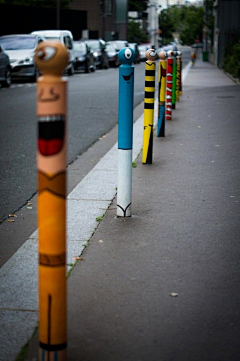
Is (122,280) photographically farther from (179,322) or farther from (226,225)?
(226,225)

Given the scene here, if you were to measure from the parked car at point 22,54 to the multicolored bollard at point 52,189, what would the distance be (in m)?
24.1

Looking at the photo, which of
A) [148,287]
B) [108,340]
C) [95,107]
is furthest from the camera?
[95,107]

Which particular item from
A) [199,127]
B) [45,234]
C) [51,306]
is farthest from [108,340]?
[199,127]

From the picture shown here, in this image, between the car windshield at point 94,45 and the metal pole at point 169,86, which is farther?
the car windshield at point 94,45

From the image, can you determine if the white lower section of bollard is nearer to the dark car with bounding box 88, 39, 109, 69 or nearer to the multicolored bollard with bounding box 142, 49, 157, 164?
the multicolored bollard with bounding box 142, 49, 157, 164

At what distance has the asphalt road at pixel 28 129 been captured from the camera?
7.06 metres

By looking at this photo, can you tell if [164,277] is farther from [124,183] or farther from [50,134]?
[50,134]

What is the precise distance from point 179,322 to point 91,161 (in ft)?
17.3

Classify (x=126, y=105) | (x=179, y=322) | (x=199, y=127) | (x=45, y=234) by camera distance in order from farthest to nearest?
(x=199, y=127) → (x=126, y=105) → (x=179, y=322) → (x=45, y=234)

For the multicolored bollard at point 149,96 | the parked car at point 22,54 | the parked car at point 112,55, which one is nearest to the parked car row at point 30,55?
the parked car at point 22,54

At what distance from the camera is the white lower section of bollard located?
552 cm

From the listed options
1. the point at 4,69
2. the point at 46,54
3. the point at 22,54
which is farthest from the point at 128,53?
the point at 22,54

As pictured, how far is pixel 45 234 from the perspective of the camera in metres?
2.65

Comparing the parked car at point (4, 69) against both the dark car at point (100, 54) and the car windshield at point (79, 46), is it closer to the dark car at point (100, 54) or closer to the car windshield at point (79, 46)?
the car windshield at point (79, 46)
